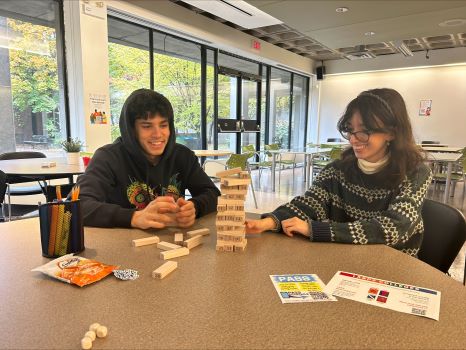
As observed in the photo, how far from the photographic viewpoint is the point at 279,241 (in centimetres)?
104

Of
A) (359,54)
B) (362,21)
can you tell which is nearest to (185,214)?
(362,21)

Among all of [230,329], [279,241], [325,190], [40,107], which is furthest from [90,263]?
[40,107]

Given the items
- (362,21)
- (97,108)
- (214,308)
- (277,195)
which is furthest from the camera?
(277,195)

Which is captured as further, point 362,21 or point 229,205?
point 362,21

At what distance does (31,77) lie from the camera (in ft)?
13.6

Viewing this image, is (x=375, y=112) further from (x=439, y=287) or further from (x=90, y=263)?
(x=90, y=263)

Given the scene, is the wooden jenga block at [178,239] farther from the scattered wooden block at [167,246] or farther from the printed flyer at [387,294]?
the printed flyer at [387,294]

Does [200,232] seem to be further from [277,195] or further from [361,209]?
[277,195]

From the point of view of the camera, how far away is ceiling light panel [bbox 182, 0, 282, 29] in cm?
511

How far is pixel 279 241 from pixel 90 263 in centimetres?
54

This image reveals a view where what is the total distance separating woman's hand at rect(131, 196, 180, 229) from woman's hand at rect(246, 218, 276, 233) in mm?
261

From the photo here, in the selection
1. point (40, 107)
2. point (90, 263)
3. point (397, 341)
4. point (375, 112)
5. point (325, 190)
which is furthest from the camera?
point (40, 107)

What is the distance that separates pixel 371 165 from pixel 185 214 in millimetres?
698

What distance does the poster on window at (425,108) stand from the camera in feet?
28.7
